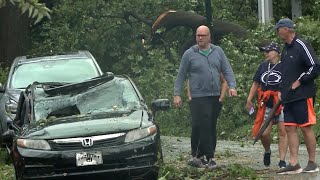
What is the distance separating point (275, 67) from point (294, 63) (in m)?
0.88

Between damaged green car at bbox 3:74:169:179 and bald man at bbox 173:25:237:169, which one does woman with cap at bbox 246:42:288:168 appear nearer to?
bald man at bbox 173:25:237:169

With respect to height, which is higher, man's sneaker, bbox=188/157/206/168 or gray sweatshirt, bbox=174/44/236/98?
gray sweatshirt, bbox=174/44/236/98

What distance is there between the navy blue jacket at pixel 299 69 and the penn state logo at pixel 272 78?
66 centimetres

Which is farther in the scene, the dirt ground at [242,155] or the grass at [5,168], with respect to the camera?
the grass at [5,168]

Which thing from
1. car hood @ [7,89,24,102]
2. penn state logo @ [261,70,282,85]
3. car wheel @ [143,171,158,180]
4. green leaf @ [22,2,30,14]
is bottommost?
car wheel @ [143,171,158,180]

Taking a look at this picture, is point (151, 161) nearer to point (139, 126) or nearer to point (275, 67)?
point (139, 126)

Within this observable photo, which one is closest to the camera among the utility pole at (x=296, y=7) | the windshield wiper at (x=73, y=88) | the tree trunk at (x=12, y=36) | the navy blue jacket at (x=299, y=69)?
the navy blue jacket at (x=299, y=69)

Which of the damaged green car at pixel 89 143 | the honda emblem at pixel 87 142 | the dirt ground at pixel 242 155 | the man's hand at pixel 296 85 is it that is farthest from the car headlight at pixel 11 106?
the man's hand at pixel 296 85

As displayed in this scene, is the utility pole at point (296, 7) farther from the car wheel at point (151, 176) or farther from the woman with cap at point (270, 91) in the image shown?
the car wheel at point (151, 176)

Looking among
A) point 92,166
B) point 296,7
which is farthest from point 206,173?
point 296,7

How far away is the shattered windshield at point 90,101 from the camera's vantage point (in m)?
10.3

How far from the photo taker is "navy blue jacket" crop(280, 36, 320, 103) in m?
9.53

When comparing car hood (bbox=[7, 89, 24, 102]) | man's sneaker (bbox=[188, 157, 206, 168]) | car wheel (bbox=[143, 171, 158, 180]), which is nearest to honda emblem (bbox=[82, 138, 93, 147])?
car wheel (bbox=[143, 171, 158, 180])

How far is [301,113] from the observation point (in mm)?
9641
